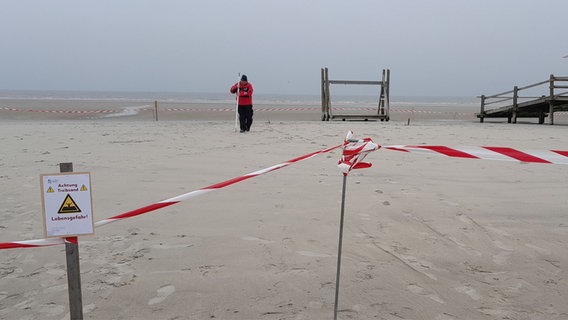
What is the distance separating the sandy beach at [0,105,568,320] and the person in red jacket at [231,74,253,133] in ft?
20.0

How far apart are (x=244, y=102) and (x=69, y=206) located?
34.9 feet

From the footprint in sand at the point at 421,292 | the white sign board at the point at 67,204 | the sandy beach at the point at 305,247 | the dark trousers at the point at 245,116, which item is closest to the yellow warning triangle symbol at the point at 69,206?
the white sign board at the point at 67,204

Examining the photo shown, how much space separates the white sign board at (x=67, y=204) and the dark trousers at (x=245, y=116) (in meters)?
10.4

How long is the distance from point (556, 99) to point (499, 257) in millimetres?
15262

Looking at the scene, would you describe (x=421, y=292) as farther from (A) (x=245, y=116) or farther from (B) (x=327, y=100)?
(B) (x=327, y=100)

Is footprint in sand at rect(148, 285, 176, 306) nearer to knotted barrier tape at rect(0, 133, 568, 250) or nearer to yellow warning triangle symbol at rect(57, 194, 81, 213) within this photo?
knotted barrier tape at rect(0, 133, 568, 250)

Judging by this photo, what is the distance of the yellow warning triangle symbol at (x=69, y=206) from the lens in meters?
1.86

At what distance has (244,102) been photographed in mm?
12352

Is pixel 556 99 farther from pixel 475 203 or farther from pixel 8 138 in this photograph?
pixel 8 138

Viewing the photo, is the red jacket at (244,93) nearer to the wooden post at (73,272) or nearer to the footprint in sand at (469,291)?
Result: the footprint in sand at (469,291)

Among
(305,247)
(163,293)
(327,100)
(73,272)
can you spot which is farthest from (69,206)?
(327,100)

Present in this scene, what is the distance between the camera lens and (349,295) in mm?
2676

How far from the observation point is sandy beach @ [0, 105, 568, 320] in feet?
8.44

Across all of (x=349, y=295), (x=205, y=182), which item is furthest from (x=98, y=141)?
(x=349, y=295)
